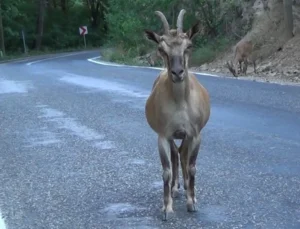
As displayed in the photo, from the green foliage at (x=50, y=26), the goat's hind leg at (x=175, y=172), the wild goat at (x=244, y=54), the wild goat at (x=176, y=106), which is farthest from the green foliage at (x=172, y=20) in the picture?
the green foliage at (x=50, y=26)

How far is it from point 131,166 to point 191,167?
2.41 meters

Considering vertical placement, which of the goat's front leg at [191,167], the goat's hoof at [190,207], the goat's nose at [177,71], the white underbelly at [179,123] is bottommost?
the goat's hoof at [190,207]

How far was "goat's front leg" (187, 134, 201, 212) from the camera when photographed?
6539 mm

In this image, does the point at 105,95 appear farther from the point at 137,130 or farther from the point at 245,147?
the point at 245,147

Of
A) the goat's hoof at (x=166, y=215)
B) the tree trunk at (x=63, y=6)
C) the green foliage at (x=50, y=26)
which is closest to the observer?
the goat's hoof at (x=166, y=215)

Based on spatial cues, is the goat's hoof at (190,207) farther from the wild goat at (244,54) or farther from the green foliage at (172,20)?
the green foliage at (172,20)

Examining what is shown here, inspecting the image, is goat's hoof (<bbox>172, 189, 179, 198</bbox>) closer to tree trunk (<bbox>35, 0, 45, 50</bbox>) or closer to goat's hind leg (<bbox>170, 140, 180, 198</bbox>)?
goat's hind leg (<bbox>170, 140, 180, 198</bbox>)

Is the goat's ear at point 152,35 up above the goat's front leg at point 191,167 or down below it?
above

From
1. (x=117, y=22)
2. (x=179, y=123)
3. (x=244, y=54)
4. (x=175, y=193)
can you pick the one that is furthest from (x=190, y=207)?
(x=117, y=22)

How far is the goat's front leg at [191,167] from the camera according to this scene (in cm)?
654

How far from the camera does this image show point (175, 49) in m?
6.17

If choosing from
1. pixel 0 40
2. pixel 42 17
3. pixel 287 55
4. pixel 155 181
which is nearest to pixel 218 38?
pixel 287 55

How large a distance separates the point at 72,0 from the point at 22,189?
77.1m

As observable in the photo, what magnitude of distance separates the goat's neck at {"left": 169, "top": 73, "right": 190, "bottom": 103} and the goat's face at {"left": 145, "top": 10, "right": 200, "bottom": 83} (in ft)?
0.43
